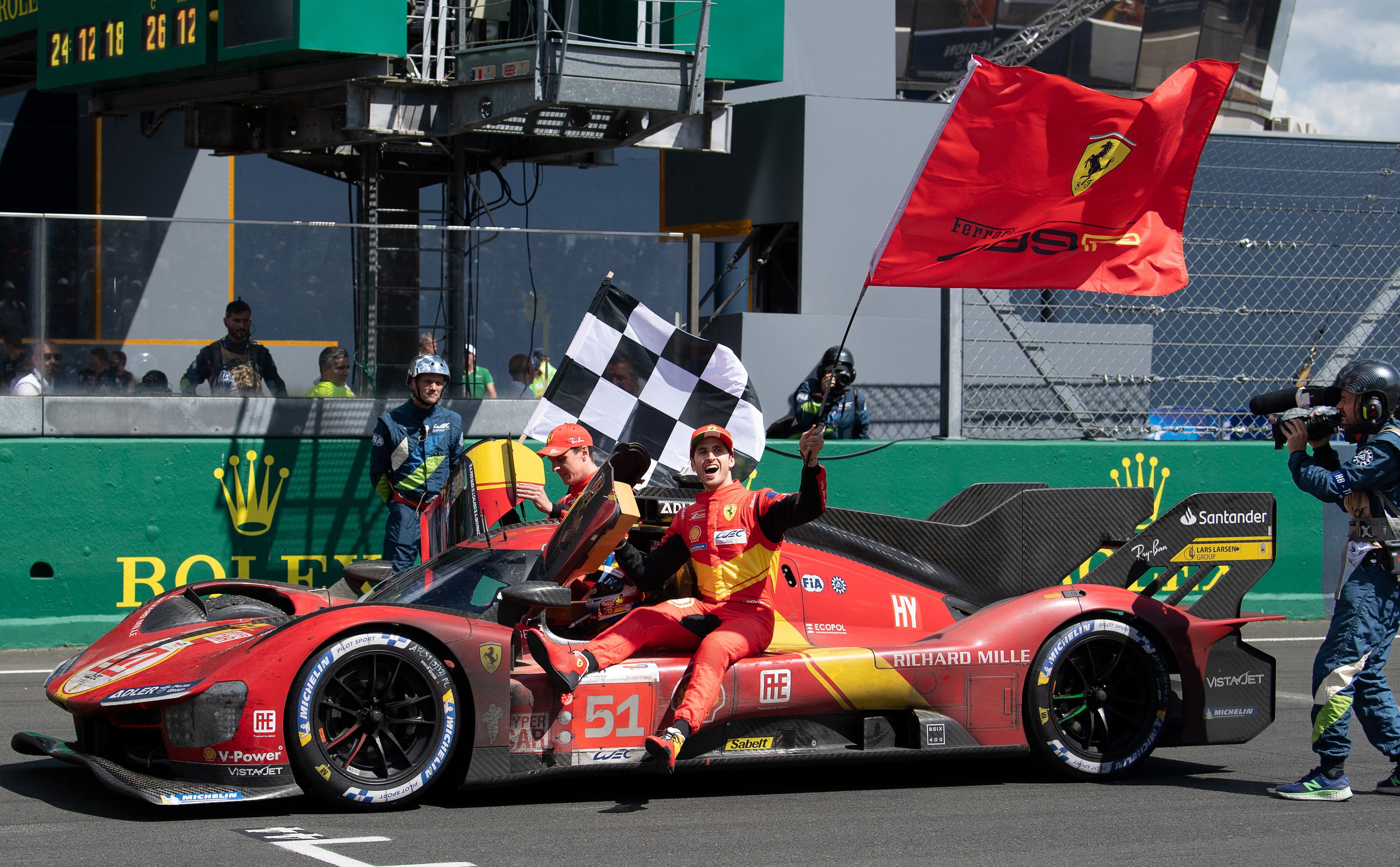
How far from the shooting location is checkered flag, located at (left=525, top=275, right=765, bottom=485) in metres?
8.61

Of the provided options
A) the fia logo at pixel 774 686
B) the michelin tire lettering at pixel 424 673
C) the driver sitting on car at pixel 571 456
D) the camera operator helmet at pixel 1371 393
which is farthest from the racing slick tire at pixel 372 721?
the camera operator helmet at pixel 1371 393

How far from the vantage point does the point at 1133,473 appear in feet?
35.7

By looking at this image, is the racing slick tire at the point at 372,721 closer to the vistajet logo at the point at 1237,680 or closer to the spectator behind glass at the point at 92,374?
the vistajet logo at the point at 1237,680

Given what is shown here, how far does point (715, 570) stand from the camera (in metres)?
5.68

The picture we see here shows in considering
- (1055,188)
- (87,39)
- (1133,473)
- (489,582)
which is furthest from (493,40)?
(489,582)

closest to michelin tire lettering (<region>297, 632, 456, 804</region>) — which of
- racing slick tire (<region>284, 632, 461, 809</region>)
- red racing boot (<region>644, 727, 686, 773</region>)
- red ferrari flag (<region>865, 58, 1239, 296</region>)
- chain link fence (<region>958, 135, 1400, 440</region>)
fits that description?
racing slick tire (<region>284, 632, 461, 809</region>)

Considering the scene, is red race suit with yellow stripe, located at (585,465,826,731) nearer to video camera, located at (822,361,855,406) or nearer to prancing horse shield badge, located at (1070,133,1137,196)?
video camera, located at (822,361,855,406)

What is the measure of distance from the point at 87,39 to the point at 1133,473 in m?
10.4

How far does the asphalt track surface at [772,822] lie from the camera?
4582mm

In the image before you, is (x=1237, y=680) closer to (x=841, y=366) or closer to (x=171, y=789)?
(x=171, y=789)

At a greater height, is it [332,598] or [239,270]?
[239,270]

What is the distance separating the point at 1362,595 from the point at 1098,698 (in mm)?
1081

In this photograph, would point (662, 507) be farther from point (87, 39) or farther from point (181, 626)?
point (87, 39)

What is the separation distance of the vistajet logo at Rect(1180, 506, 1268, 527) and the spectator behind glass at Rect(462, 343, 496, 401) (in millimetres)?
5430
